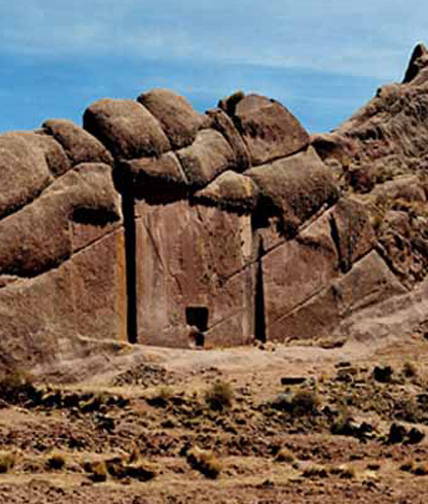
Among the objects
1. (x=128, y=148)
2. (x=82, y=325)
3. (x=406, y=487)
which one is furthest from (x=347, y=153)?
(x=406, y=487)

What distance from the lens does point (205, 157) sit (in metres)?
34.0

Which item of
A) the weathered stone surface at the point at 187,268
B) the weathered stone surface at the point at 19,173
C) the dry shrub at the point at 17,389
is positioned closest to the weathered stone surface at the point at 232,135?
the weathered stone surface at the point at 187,268

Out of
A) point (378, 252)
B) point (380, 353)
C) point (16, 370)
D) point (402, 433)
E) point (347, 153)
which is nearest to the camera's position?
point (402, 433)

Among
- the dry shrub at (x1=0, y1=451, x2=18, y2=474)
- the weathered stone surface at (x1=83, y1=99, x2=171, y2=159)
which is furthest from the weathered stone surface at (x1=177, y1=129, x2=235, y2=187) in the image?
the dry shrub at (x1=0, y1=451, x2=18, y2=474)

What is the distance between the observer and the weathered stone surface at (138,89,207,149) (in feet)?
111

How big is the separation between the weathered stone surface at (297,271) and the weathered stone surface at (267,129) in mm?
2739

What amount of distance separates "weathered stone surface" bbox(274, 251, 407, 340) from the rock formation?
0.15ft

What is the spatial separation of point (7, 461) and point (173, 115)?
1528 cm

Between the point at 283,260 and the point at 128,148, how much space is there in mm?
6657

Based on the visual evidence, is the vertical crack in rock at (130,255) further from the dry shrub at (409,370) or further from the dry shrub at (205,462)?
the dry shrub at (205,462)

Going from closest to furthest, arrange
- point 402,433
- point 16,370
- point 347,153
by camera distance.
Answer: point 402,433
point 16,370
point 347,153

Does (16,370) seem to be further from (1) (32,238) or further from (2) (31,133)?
(2) (31,133)

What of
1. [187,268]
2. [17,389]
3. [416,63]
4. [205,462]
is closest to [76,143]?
[187,268]

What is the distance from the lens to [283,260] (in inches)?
1400
